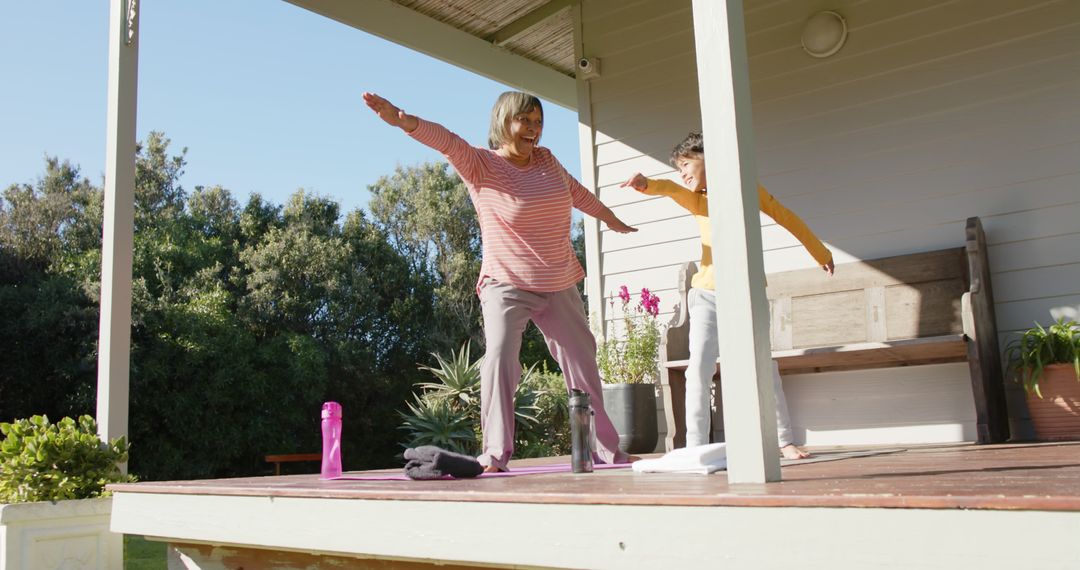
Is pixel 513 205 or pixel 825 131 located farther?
pixel 825 131

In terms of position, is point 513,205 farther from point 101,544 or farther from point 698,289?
point 101,544

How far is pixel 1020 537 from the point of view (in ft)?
4.52

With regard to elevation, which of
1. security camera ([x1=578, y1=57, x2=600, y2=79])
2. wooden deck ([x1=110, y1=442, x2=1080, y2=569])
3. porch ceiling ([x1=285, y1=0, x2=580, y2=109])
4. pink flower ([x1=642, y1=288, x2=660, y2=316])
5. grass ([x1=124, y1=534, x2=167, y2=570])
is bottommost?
grass ([x1=124, y1=534, x2=167, y2=570])

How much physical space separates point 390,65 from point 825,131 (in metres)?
23.5

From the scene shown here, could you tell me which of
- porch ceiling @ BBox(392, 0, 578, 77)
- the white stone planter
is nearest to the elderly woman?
the white stone planter

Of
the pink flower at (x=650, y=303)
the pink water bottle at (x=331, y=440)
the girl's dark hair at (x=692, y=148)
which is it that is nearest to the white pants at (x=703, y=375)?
the girl's dark hair at (x=692, y=148)

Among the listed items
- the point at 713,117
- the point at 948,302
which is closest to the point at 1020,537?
the point at 713,117

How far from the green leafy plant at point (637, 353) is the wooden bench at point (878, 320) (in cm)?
42

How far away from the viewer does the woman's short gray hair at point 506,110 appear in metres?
3.09

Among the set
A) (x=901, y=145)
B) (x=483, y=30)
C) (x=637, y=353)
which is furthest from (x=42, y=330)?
(x=901, y=145)

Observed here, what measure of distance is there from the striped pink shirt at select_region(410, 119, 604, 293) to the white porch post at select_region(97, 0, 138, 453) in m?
1.51

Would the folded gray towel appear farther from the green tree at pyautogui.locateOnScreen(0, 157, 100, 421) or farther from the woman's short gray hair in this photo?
the green tree at pyautogui.locateOnScreen(0, 157, 100, 421)

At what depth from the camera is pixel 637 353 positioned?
5.51 meters

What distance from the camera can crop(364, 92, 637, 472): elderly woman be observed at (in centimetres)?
299
